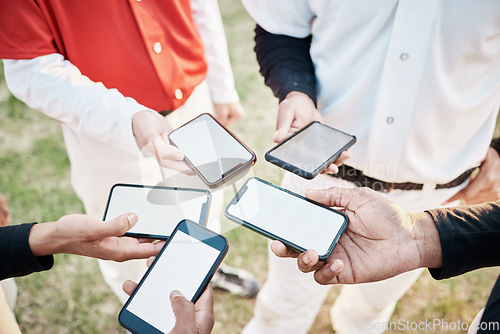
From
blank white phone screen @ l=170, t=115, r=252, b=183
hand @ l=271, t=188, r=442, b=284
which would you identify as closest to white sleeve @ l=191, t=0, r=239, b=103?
blank white phone screen @ l=170, t=115, r=252, b=183

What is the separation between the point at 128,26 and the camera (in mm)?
1143

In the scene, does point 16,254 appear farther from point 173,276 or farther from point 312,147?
point 312,147

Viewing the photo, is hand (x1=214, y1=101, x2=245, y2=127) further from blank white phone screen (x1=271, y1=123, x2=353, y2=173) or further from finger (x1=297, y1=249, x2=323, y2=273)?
finger (x1=297, y1=249, x2=323, y2=273)

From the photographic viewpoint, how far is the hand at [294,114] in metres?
1.15

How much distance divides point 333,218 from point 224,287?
105 cm

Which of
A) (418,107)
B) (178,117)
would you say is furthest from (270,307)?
(418,107)

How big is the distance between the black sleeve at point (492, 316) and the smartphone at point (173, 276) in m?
0.64

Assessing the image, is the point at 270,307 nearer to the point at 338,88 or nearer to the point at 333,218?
the point at 333,218

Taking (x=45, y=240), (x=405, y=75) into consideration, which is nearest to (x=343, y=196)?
(x=405, y=75)

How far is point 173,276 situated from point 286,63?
0.79 metres

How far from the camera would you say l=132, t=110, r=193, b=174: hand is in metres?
1.11

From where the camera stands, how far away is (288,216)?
1.11 m

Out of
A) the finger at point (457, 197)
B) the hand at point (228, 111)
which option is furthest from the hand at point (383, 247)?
the hand at point (228, 111)

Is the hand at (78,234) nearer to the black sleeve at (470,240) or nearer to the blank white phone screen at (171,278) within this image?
the blank white phone screen at (171,278)
